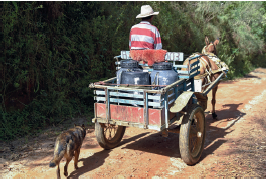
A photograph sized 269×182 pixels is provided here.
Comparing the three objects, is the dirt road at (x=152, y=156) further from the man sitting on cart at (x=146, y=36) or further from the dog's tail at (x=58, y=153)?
the man sitting on cart at (x=146, y=36)

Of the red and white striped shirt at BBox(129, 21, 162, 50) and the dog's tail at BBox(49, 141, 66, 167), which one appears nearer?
the dog's tail at BBox(49, 141, 66, 167)

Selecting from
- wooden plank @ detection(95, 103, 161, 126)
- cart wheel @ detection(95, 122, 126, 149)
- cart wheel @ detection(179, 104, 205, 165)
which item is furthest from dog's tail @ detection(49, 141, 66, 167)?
cart wheel @ detection(179, 104, 205, 165)

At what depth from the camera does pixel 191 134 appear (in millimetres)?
4844

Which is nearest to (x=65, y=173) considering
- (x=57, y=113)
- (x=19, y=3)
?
(x=57, y=113)

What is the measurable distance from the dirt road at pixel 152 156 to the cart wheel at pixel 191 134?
0.20m

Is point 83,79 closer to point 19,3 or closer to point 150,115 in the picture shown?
point 19,3

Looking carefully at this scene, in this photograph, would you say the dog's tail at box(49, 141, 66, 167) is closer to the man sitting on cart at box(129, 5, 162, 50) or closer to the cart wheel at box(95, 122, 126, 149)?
the cart wheel at box(95, 122, 126, 149)

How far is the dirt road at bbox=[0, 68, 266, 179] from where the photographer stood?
452 cm

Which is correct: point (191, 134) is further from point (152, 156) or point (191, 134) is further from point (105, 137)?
point (105, 137)

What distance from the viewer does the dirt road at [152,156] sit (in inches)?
178

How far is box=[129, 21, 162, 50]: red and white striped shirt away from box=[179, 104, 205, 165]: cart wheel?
142cm

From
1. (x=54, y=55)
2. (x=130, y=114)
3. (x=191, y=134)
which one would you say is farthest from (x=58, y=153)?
(x=54, y=55)

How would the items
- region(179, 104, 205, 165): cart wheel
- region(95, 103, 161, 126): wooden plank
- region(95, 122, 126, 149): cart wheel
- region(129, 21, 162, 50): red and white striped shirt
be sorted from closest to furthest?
1. region(95, 103, 161, 126): wooden plank
2. region(179, 104, 205, 165): cart wheel
3. region(95, 122, 126, 149): cart wheel
4. region(129, 21, 162, 50): red and white striped shirt

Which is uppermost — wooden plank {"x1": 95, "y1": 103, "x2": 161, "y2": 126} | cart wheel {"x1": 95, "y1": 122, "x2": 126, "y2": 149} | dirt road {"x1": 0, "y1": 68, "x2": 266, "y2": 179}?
wooden plank {"x1": 95, "y1": 103, "x2": 161, "y2": 126}
